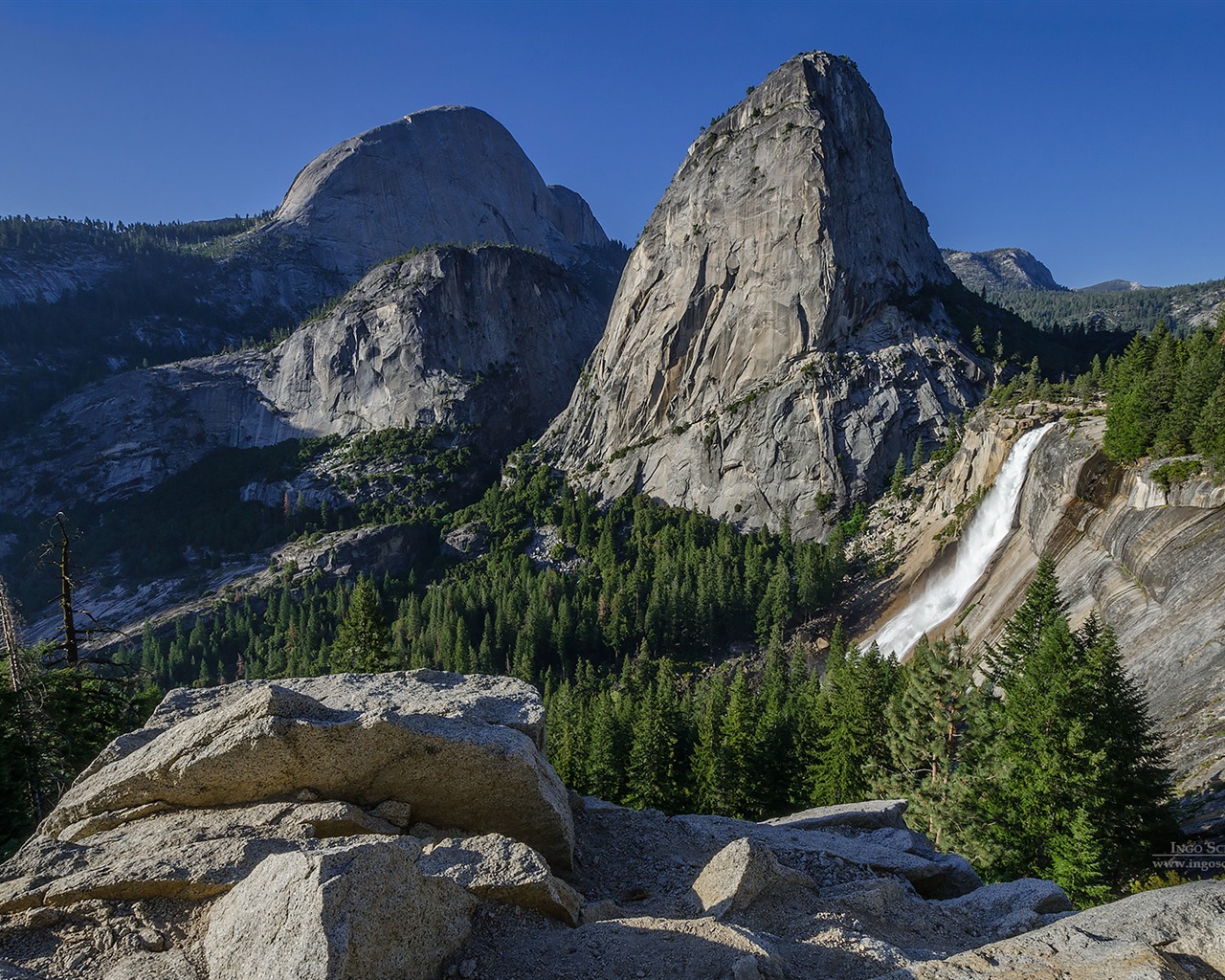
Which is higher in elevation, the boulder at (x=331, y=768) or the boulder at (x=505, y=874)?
the boulder at (x=331, y=768)

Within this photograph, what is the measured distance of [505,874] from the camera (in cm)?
1030

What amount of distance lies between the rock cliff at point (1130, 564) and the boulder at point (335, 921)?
77.7ft

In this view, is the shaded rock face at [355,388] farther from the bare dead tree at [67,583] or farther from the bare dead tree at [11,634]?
the bare dead tree at [11,634]

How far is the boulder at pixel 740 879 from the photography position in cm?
1155

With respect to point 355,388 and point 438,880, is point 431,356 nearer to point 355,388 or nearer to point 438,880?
point 355,388

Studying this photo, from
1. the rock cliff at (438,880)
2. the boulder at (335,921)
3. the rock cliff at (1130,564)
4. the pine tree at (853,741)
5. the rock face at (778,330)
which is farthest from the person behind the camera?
the rock face at (778,330)

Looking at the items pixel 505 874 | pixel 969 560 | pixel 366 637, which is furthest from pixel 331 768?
pixel 969 560

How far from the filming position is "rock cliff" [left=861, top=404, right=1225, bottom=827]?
88.9 ft

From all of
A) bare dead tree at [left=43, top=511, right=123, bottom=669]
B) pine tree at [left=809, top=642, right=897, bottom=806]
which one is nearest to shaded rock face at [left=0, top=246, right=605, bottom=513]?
pine tree at [left=809, top=642, right=897, bottom=806]

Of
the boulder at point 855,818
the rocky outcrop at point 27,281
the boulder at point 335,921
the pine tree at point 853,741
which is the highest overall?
the rocky outcrop at point 27,281

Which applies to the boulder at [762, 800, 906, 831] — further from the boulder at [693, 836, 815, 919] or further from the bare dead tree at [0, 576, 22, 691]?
the bare dead tree at [0, 576, 22, 691]

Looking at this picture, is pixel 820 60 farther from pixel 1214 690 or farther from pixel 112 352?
pixel 112 352

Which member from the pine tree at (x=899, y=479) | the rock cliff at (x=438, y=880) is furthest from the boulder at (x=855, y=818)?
the pine tree at (x=899, y=479)

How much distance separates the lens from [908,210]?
13300cm
